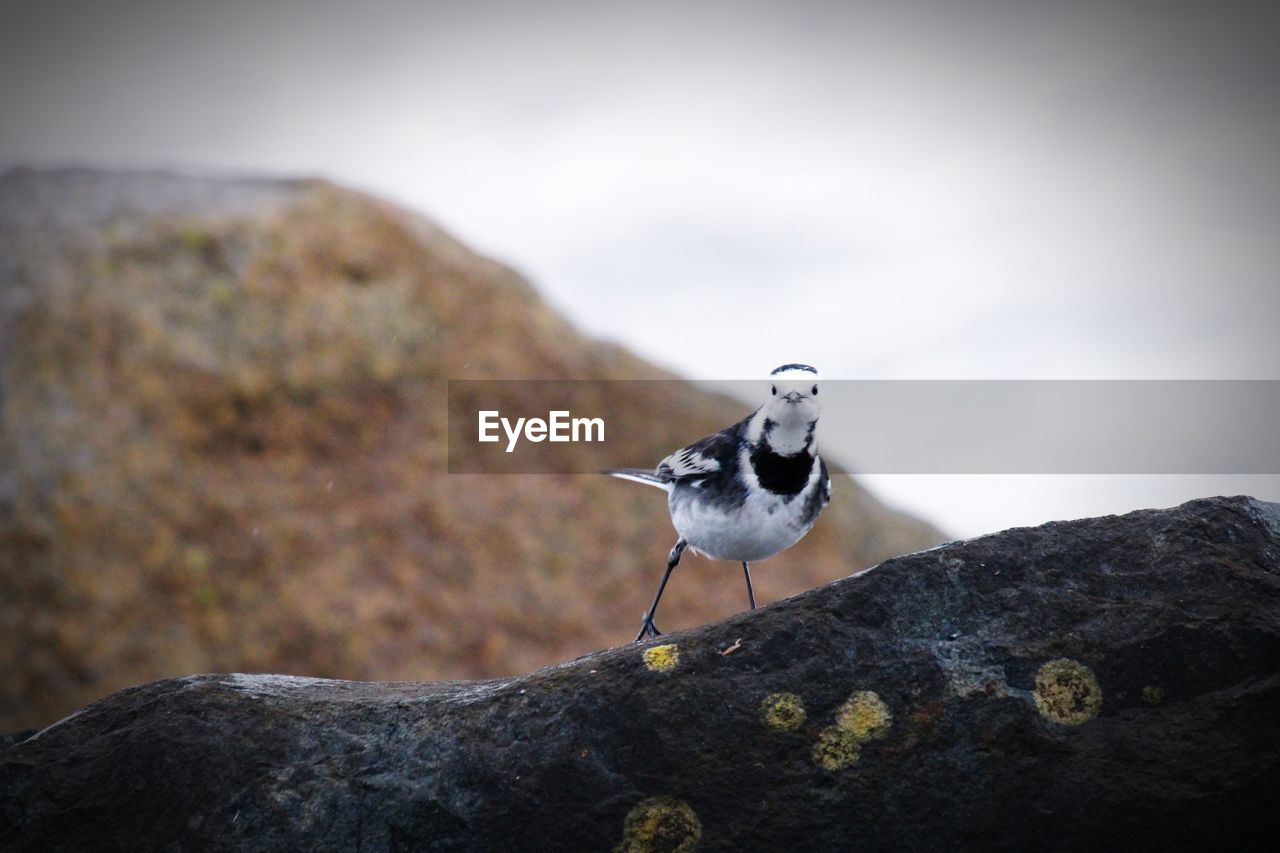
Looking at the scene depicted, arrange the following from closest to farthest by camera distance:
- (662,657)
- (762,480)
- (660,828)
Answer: (660,828) < (662,657) < (762,480)

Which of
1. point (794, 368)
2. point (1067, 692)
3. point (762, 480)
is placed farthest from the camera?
point (762, 480)

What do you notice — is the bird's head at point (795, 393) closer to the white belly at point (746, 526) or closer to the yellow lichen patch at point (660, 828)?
the white belly at point (746, 526)

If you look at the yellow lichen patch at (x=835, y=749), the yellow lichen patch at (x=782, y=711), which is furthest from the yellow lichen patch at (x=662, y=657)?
the yellow lichen patch at (x=835, y=749)

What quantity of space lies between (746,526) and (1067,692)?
6.40 ft

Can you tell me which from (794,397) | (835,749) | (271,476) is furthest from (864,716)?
(271,476)

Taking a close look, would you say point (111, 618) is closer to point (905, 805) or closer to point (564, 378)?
point (564, 378)

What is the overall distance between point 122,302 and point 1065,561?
991cm

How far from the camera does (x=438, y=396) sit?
11.5 meters

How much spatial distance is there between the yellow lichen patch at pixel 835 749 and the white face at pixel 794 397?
1761 millimetres

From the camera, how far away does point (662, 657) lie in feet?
12.6

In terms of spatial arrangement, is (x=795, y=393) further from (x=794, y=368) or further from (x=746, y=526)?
(x=746, y=526)

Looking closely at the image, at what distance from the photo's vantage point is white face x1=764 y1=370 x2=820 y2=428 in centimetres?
495

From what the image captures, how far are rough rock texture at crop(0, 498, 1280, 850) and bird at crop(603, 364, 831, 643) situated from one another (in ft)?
4.03

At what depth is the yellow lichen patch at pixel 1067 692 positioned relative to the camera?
3.61 metres
